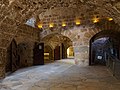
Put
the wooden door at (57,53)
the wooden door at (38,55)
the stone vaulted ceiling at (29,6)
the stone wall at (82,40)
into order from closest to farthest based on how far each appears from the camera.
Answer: the stone vaulted ceiling at (29,6)
the stone wall at (82,40)
the wooden door at (38,55)
the wooden door at (57,53)

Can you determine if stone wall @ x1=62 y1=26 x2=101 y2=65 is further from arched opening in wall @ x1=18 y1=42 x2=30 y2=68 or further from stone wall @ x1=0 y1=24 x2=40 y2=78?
arched opening in wall @ x1=18 y1=42 x2=30 y2=68

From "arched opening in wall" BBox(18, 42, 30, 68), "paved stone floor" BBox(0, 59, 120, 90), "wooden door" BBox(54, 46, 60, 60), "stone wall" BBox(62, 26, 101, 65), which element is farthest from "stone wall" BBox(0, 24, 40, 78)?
"wooden door" BBox(54, 46, 60, 60)

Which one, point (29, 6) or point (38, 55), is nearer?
point (29, 6)

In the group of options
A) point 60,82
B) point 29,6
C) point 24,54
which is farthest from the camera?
point 24,54

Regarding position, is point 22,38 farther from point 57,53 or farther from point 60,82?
point 57,53

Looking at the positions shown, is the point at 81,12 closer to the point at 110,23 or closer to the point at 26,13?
the point at 110,23

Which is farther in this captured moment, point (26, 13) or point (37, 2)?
point (26, 13)

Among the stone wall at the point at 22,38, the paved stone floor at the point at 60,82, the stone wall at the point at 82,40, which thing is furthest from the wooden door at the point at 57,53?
the paved stone floor at the point at 60,82

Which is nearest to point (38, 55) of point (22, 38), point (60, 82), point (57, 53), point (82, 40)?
point (22, 38)

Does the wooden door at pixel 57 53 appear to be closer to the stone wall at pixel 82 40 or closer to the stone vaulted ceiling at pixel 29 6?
the stone wall at pixel 82 40

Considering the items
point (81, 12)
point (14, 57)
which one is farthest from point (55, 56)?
point (14, 57)

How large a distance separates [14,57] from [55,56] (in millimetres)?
5962

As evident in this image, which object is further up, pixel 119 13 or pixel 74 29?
pixel 74 29

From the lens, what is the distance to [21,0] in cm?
268
